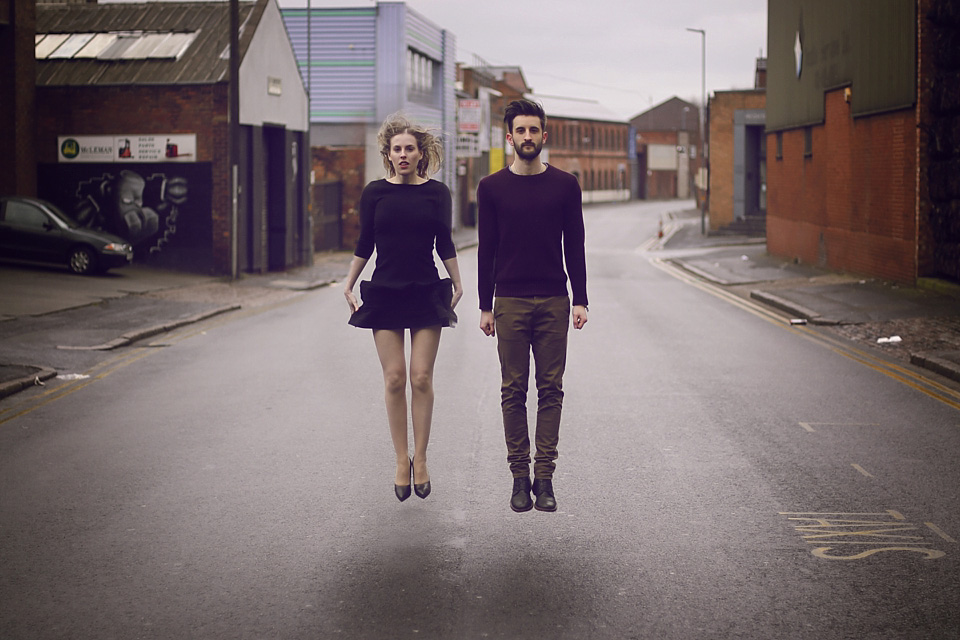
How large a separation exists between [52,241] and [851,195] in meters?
16.6

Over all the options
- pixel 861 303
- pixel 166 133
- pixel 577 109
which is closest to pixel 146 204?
pixel 166 133

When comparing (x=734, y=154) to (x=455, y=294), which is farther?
(x=734, y=154)

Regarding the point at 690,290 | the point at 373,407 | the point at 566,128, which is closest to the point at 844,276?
the point at 690,290

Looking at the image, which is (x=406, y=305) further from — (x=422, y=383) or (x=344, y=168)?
(x=344, y=168)

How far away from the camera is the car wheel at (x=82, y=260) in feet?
78.1

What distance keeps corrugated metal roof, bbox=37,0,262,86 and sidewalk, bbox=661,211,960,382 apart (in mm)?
12707

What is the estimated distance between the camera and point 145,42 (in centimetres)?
2852

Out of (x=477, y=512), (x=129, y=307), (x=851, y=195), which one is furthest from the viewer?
(x=851, y=195)

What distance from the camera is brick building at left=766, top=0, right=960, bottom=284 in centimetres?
1930

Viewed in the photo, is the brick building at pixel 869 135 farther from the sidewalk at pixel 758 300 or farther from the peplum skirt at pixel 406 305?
the peplum skirt at pixel 406 305

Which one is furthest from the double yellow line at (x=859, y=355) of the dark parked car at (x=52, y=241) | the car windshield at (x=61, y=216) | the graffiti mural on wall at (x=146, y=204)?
the car windshield at (x=61, y=216)

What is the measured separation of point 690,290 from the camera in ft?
76.5

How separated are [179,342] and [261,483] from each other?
8168mm

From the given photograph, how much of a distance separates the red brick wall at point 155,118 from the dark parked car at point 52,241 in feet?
10.8
